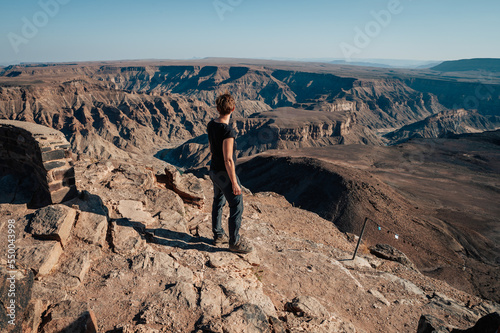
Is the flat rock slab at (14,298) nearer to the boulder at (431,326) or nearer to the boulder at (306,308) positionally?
the boulder at (306,308)

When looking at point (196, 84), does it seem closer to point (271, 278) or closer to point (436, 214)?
point (436, 214)

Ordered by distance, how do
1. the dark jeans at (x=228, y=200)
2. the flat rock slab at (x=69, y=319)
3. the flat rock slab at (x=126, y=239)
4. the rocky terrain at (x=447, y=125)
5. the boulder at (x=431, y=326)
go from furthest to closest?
the rocky terrain at (x=447, y=125), the flat rock slab at (x=126, y=239), the dark jeans at (x=228, y=200), the boulder at (x=431, y=326), the flat rock slab at (x=69, y=319)

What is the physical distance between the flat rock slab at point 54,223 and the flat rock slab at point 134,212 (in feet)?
3.59

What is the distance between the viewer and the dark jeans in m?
3.79

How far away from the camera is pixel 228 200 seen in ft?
12.7

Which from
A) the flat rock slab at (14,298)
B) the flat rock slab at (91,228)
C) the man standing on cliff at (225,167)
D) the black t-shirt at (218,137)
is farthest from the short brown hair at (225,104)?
the flat rock slab at (14,298)

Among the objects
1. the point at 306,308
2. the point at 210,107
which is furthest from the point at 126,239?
the point at 210,107

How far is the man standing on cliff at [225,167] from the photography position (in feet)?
11.5

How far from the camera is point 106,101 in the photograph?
94375 mm

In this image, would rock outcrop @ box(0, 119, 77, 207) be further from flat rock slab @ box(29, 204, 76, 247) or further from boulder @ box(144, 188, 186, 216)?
boulder @ box(144, 188, 186, 216)

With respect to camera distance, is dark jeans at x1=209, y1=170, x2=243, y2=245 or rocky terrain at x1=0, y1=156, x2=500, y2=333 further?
dark jeans at x1=209, y1=170, x2=243, y2=245

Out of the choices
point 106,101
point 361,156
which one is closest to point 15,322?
point 361,156

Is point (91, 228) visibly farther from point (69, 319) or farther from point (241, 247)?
point (241, 247)

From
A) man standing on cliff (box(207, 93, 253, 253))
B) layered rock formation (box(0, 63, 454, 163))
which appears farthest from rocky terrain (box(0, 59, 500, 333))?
layered rock formation (box(0, 63, 454, 163))
